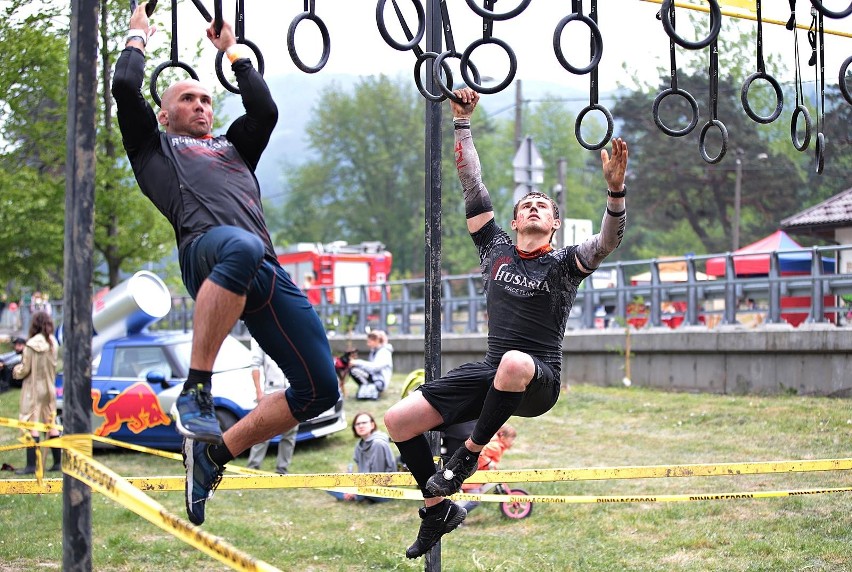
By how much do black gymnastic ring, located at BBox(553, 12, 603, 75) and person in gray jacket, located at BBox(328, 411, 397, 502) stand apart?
6056 mm

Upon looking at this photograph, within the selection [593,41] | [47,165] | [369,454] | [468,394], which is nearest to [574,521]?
[369,454]

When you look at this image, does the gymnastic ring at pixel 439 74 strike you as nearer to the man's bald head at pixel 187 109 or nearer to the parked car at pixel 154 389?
the man's bald head at pixel 187 109

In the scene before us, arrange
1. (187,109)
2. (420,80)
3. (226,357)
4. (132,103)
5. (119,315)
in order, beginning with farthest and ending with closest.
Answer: (226,357) < (119,315) < (420,80) < (187,109) < (132,103)

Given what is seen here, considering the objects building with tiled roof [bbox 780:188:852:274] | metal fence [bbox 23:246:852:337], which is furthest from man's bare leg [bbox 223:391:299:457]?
building with tiled roof [bbox 780:188:852:274]

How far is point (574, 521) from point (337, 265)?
2378cm

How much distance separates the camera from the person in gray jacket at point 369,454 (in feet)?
32.7

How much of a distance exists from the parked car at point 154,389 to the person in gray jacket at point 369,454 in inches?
57.4

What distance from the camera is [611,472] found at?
6.05m

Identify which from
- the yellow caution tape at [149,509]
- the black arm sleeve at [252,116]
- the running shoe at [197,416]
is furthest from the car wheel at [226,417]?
the running shoe at [197,416]

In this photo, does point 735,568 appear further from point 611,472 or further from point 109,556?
point 109,556

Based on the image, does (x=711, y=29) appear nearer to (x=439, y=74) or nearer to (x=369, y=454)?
(x=439, y=74)

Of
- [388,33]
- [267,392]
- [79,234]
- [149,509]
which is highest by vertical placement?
[388,33]

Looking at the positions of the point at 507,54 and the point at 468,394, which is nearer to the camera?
the point at 507,54

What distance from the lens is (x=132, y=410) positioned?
1200 cm
